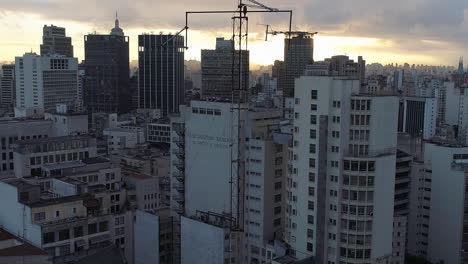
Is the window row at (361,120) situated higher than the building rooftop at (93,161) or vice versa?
the window row at (361,120)

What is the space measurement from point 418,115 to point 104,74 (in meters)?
58.7

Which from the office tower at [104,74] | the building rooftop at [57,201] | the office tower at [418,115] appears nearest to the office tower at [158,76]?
the office tower at [104,74]

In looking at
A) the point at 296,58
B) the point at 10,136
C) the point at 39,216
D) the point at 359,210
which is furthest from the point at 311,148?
the point at 296,58

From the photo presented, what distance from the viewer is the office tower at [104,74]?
107 meters

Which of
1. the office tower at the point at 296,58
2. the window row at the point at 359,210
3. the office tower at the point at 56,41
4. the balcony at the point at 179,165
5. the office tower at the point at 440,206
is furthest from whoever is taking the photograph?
the office tower at the point at 56,41

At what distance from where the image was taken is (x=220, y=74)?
5862 centimetres

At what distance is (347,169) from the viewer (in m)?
23.5

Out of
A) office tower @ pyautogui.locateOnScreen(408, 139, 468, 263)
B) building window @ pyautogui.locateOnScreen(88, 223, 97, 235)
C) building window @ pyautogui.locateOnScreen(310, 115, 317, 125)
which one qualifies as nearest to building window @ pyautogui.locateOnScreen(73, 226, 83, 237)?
building window @ pyautogui.locateOnScreen(88, 223, 97, 235)

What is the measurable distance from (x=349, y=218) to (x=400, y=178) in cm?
1369

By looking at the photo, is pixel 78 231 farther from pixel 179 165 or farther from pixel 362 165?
pixel 362 165

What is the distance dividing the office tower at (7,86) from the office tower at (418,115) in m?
75.3

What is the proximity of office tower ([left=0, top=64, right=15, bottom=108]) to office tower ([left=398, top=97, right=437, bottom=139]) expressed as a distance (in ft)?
247

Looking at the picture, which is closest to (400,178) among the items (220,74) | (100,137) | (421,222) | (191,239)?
(421,222)

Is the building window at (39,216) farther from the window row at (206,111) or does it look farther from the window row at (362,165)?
the window row at (362,165)
